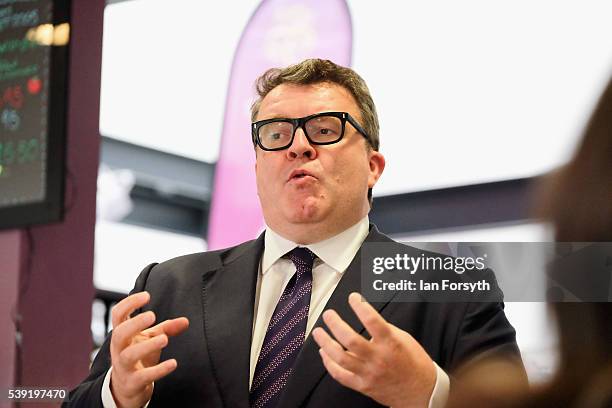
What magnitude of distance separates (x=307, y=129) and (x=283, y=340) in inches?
18.9

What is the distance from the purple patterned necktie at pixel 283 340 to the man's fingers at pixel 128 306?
28 centimetres

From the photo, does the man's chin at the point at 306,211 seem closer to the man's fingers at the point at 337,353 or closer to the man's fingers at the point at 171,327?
the man's fingers at the point at 171,327

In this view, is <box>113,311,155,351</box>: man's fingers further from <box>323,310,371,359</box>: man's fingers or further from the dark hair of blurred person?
the dark hair of blurred person

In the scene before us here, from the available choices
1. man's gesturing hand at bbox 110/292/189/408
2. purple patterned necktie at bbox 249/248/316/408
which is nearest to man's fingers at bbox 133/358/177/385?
man's gesturing hand at bbox 110/292/189/408

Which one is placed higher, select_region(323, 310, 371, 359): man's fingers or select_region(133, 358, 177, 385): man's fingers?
select_region(323, 310, 371, 359): man's fingers

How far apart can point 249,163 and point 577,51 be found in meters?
0.98

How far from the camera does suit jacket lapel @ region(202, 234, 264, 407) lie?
1766mm

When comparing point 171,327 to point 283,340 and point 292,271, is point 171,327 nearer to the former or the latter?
point 283,340

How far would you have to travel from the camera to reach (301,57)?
2.69m

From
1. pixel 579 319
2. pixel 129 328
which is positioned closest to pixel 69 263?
pixel 129 328

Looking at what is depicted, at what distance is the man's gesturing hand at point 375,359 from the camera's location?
1388mm

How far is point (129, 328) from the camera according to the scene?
165cm

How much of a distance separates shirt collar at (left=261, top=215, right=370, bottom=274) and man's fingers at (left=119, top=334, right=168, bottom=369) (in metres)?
0.40

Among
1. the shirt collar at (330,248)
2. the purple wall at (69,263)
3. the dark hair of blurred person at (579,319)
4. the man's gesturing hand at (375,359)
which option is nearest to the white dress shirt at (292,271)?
the shirt collar at (330,248)
